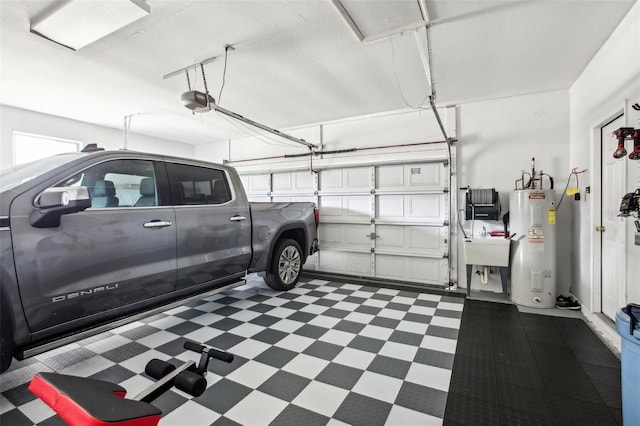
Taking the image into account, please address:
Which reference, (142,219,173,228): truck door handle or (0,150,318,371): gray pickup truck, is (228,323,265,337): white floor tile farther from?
(142,219,173,228): truck door handle

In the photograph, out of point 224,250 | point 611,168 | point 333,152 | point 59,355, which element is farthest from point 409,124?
point 59,355

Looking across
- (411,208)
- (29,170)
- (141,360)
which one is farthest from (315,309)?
(29,170)

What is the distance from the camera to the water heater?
380cm

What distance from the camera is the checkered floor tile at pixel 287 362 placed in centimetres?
185

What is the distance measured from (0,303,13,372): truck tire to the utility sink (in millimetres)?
4699

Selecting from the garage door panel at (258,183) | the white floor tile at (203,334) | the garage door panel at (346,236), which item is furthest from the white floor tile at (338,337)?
the garage door panel at (258,183)

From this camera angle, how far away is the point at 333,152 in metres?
5.74

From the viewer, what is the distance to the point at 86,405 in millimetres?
874

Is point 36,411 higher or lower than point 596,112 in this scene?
Answer: lower

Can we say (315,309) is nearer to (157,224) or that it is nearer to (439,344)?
(439,344)

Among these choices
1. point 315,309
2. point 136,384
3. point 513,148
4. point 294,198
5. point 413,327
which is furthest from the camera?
point 294,198

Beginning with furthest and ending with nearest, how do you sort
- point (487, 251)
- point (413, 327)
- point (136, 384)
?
point (487, 251) → point (413, 327) → point (136, 384)

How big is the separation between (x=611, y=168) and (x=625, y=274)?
3.70 ft

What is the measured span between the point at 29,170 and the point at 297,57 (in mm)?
2651
